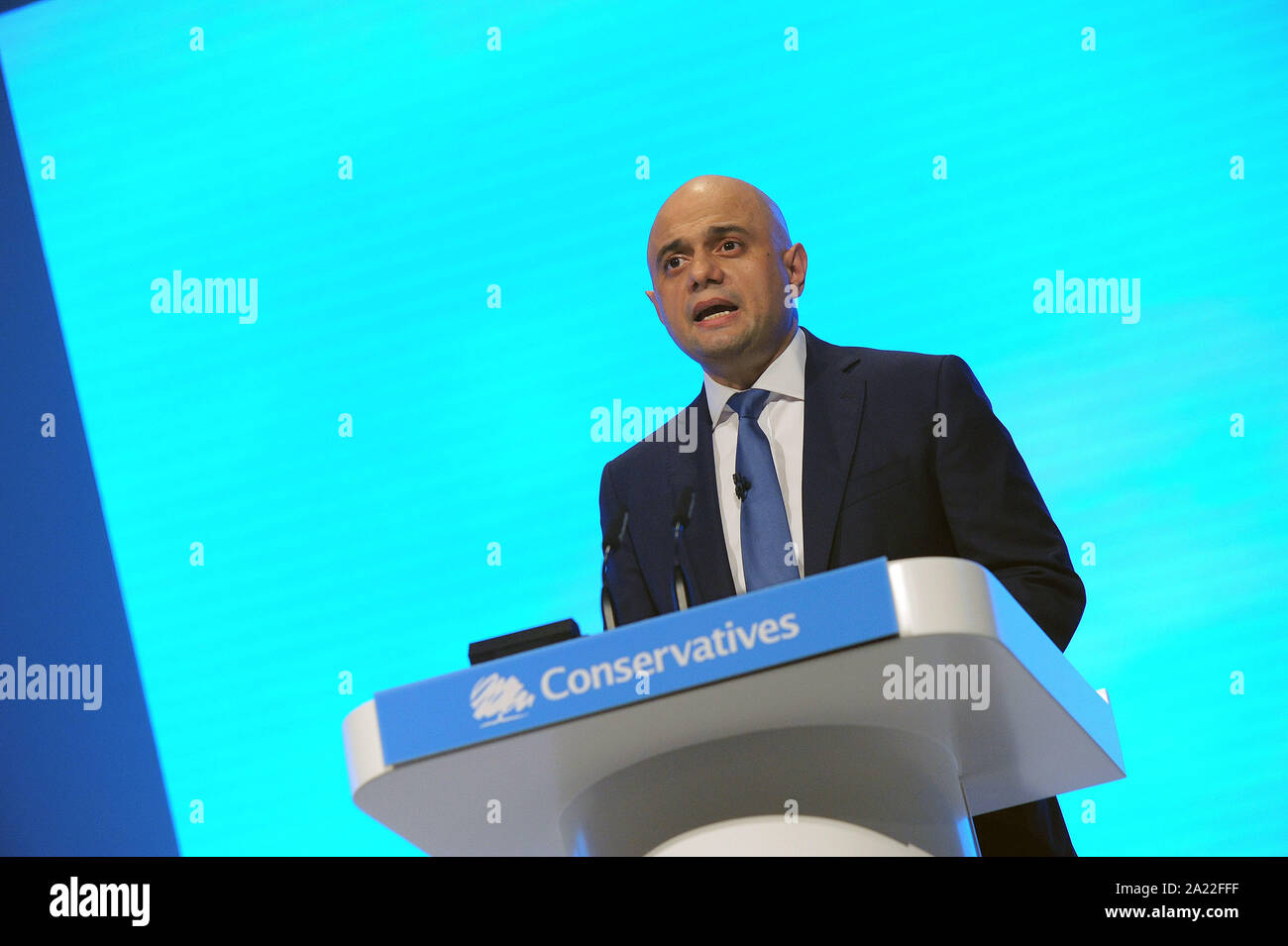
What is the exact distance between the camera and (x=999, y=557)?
167 centimetres

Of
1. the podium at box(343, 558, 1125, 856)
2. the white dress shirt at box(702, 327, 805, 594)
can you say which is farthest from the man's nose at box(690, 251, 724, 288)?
the podium at box(343, 558, 1125, 856)

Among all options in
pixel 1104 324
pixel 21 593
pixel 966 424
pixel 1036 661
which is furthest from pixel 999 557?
pixel 21 593

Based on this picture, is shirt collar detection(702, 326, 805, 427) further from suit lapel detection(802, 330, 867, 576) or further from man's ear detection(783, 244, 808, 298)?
man's ear detection(783, 244, 808, 298)

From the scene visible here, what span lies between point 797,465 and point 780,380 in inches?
7.7

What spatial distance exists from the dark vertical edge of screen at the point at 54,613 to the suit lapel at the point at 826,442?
2385mm

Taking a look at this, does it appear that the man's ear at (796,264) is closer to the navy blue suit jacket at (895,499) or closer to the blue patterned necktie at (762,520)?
the navy blue suit jacket at (895,499)

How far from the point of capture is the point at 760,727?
109 cm

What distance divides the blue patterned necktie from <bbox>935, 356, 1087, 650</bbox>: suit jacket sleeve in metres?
0.24

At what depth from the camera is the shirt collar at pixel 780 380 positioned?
1993 mm

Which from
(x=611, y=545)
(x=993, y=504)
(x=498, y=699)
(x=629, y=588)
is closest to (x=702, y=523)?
(x=629, y=588)

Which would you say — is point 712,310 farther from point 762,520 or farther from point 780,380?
point 762,520

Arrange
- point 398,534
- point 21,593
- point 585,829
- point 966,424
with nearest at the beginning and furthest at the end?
1. point 585,829
2. point 966,424
3. point 398,534
4. point 21,593
